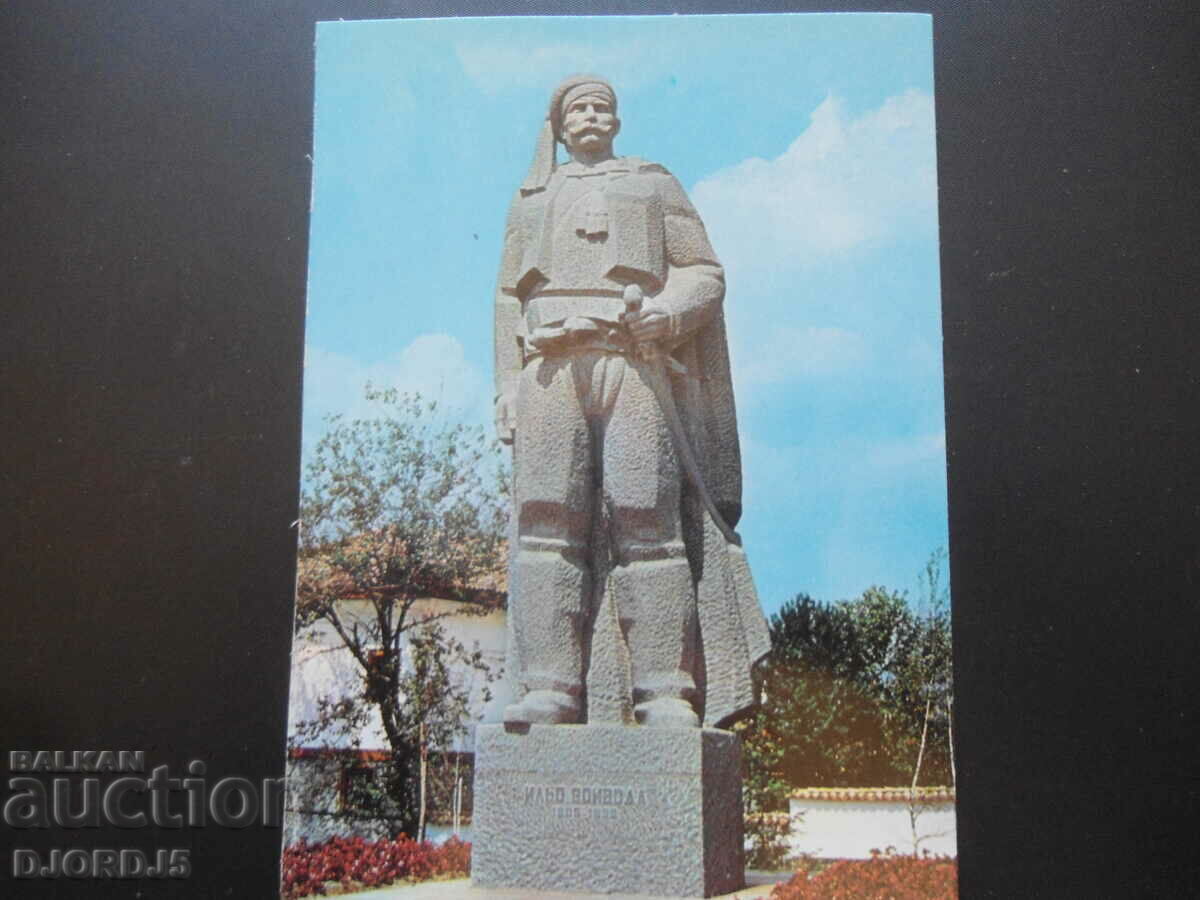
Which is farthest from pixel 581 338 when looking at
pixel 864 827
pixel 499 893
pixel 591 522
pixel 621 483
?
pixel 864 827

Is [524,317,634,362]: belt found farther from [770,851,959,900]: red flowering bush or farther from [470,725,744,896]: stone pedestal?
[770,851,959,900]: red flowering bush

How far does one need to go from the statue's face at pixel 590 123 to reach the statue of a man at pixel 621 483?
13 cm

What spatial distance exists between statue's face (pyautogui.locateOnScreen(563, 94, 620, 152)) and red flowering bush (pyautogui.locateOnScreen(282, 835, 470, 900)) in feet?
8.19

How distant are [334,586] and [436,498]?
1.74ft

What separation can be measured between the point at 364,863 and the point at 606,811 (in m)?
1.52

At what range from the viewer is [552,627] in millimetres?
4660

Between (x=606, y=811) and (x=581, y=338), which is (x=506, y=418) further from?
(x=606, y=811)

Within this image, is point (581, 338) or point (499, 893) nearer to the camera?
point (499, 893)

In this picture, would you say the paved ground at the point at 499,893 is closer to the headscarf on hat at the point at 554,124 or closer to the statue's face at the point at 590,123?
the headscarf on hat at the point at 554,124

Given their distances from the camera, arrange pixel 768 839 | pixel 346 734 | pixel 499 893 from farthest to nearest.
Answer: pixel 346 734 < pixel 768 839 < pixel 499 893

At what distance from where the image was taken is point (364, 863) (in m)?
5.64

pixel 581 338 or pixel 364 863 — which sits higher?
pixel 581 338

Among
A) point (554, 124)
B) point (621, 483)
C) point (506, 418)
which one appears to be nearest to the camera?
point (621, 483)

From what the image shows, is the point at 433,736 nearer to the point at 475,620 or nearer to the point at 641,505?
the point at 475,620
